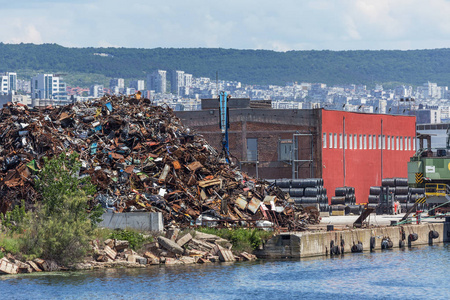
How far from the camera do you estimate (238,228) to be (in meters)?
43.7

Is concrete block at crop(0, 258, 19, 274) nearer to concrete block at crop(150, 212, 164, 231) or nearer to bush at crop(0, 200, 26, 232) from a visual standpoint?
bush at crop(0, 200, 26, 232)

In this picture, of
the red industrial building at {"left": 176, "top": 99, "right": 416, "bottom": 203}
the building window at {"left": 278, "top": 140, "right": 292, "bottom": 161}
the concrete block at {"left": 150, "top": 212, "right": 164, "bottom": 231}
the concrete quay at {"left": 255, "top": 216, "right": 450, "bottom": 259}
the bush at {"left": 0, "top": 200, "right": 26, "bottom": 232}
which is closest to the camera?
the bush at {"left": 0, "top": 200, "right": 26, "bottom": 232}

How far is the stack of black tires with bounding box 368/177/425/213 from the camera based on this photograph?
72.6 meters

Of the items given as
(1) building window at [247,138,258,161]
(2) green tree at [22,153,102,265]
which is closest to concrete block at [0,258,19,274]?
(2) green tree at [22,153,102,265]

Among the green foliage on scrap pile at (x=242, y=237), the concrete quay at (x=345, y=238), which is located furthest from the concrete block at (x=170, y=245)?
the concrete quay at (x=345, y=238)

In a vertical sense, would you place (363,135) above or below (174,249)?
above

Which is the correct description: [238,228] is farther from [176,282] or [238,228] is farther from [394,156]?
[394,156]

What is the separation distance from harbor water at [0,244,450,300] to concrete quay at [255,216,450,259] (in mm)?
800

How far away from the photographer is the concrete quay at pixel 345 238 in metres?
43.1

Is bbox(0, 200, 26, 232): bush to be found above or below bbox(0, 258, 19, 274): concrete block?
above

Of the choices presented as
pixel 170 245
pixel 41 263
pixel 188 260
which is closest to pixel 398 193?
pixel 188 260

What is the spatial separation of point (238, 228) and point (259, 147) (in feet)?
112

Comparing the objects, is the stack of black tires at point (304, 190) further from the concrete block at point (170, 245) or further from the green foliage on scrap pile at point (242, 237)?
the concrete block at point (170, 245)

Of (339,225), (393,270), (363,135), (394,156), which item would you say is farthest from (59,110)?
(394,156)
